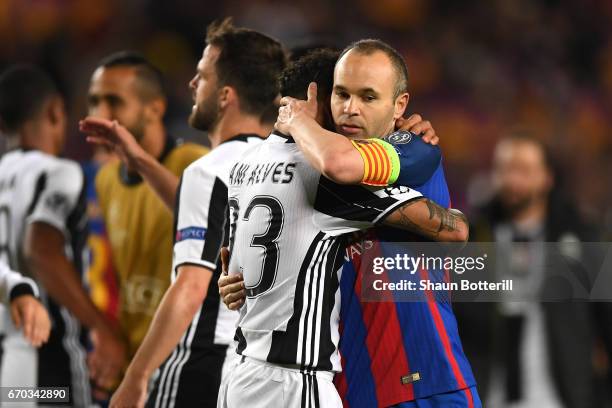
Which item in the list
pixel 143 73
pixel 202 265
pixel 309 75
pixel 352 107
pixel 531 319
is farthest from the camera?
pixel 531 319

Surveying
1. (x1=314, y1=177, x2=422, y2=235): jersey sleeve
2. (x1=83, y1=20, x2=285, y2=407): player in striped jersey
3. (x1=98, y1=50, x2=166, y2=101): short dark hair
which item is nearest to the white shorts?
(x1=314, y1=177, x2=422, y2=235): jersey sleeve

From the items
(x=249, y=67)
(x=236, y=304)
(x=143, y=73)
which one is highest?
(x=143, y=73)

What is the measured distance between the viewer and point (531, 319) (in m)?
5.96

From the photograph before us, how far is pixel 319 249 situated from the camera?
3270 mm

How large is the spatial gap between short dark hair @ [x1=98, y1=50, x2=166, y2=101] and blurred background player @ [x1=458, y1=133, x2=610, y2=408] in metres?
2.15

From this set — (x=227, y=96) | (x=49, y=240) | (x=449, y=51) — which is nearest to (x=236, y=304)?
(x=227, y=96)

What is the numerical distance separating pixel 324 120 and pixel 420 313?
78 centimetres

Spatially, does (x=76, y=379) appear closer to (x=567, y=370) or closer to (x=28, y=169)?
(x=28, y=169)

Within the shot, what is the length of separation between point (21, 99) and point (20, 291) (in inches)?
72.5

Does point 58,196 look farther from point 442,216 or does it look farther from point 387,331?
point 442,216

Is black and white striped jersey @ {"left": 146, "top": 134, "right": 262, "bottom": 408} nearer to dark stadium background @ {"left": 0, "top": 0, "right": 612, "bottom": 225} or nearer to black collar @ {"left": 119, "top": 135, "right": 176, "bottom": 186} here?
black collar @ {"left": 119, "top": 135, "right": 176, "bottom": 186}

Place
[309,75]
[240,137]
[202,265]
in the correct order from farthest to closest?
[240,137]
[202,265]
[309,75]

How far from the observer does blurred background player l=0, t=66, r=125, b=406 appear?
5547 millimetres

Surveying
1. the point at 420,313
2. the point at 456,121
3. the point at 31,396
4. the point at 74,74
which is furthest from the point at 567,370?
the point at 74,74
